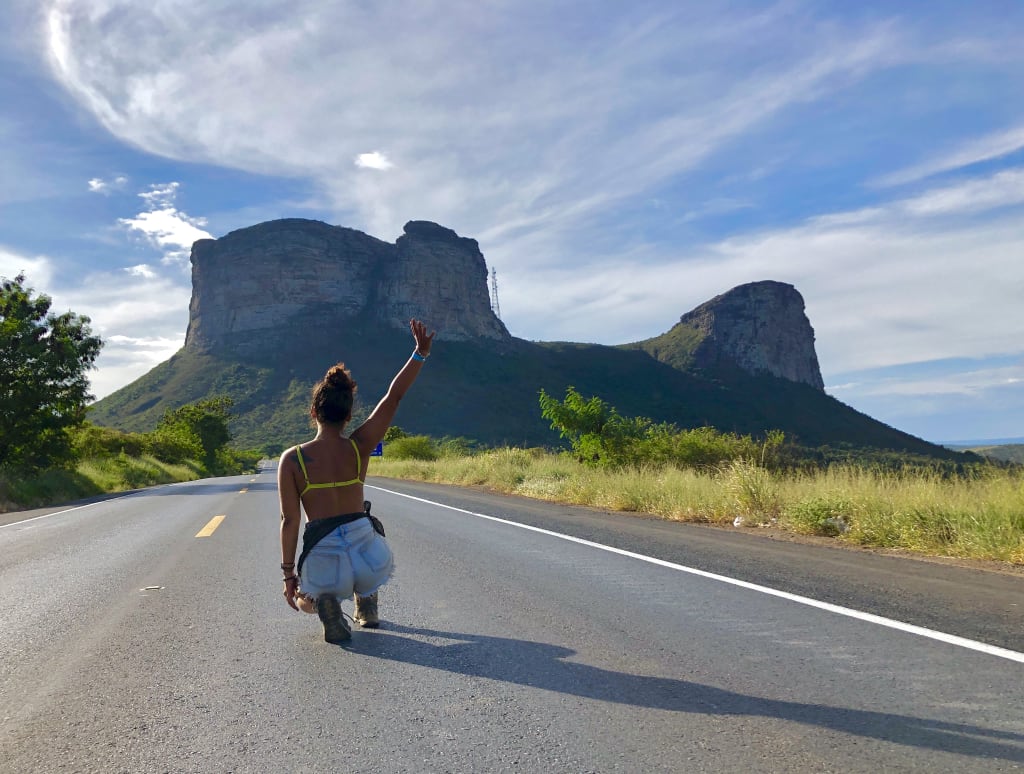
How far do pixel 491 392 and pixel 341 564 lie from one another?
8355 cm

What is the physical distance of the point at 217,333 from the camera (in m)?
121

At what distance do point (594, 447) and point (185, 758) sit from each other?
787 inches

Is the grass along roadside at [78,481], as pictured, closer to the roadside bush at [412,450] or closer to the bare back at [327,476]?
the roadside bush at [412,450]

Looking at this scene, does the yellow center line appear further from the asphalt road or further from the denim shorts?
the denim shorts

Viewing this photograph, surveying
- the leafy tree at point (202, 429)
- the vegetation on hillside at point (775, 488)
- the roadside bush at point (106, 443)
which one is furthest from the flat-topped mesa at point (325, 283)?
the vegetation on hillside at point (775, 488)

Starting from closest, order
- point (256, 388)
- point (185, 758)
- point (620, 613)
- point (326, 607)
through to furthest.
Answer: point (185, 758) → point (326, 607) → point (620, 613) → point (256, 388)

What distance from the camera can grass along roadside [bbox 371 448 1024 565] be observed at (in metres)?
8.38

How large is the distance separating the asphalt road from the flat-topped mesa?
108 m

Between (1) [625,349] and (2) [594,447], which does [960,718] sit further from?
(1) [625,349]

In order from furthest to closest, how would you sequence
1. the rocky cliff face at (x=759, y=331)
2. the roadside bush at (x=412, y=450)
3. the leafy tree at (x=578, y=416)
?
the rocky cliff face at (x=759, y=331), the roadside bush at (x=412, y=450), the leafy tree at (x=578, y=416)

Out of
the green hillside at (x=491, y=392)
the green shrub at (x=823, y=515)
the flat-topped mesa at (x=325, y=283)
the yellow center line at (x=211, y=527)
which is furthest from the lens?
the flat-topped mesa at (x=325, y=283)

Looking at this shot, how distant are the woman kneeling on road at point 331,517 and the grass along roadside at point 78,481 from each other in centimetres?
1915

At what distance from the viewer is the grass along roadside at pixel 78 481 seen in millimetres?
21641

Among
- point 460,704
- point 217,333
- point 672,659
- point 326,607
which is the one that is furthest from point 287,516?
point 217,333
